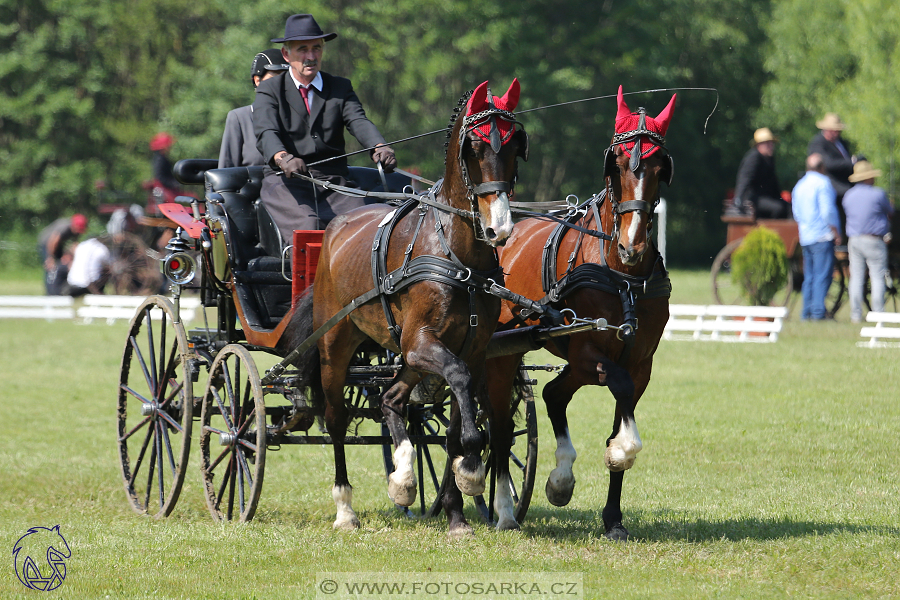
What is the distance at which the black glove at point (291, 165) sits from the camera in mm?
6457

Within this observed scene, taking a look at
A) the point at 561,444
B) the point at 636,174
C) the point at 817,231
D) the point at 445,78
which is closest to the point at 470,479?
the point at 561,444

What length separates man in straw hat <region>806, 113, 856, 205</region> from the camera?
53.8ft

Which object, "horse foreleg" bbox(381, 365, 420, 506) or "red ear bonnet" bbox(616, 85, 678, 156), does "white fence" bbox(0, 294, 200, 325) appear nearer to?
"horse foreleg" bbox(381, 365, 420, 506)

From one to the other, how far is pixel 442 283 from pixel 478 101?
856 millimetres

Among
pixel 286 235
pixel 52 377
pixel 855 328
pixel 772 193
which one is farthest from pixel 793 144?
pixel 286 235

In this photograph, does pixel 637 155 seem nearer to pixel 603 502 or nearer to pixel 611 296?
pixel 611 296

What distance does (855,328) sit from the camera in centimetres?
1431

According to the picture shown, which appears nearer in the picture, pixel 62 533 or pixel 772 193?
pixel 62 533

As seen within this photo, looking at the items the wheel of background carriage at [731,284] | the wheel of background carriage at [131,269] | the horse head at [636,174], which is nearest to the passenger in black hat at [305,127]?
the horse head at [636,174]

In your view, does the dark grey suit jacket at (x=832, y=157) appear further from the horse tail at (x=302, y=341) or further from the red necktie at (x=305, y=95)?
the horse tail at (x=302, y=341)

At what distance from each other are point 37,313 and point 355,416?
1448 centimetres

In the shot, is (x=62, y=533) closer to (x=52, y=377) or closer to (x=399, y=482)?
(x=399, y=482)

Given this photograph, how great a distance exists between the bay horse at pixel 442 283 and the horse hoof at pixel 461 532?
0.06ft

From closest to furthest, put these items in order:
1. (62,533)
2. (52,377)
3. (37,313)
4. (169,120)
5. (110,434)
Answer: (62,533) < (110,434) < (52,377) < (37,313) < (169,120)
